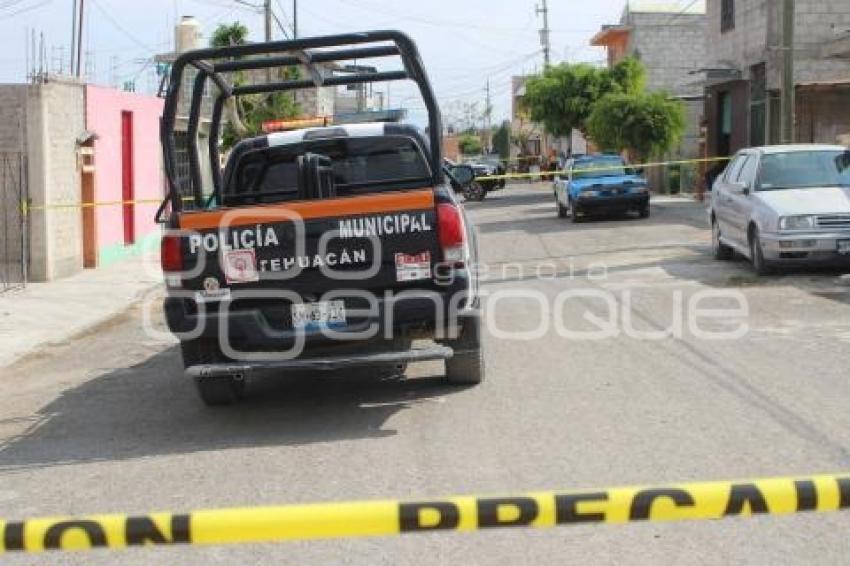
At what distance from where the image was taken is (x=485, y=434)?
22.5 ft

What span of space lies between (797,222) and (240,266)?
857cm

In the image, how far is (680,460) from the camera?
6.07m

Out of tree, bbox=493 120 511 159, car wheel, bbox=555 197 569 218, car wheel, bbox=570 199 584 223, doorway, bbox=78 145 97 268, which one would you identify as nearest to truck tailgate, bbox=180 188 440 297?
doorway, bbox=78 145 97 268

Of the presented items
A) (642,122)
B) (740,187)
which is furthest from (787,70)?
(642,122)

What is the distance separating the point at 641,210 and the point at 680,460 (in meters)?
21.1

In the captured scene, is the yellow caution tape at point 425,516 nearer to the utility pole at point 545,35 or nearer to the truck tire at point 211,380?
the truck tire at point 211,380

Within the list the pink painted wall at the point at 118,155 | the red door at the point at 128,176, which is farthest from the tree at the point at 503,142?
the red door at the point at 128,176

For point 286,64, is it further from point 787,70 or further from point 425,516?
point 787,70

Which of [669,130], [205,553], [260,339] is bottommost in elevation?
[205,553]

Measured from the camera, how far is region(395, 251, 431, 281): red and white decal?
723 centimetres

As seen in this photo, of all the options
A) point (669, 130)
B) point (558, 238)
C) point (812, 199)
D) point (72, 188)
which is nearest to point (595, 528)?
point (812, 199)

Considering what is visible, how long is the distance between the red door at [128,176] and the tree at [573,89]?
2387cm

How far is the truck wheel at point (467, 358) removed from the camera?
7707 millimetres

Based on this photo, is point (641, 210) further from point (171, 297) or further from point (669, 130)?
point (171, 297)
